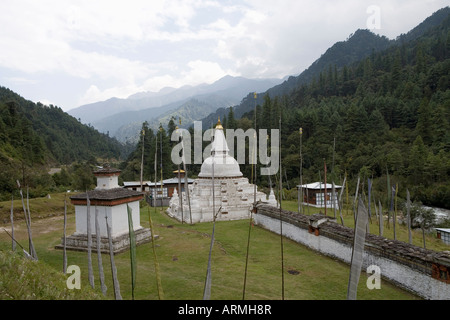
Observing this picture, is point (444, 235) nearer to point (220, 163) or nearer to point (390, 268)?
point (390, 268)

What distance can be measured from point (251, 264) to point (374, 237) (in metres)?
4.69

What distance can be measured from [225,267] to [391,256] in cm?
572

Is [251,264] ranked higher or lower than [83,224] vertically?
lower

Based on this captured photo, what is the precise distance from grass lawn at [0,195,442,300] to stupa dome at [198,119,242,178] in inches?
376

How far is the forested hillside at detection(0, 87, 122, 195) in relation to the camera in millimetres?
41375

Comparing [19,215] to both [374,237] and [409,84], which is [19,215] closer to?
[374,237]

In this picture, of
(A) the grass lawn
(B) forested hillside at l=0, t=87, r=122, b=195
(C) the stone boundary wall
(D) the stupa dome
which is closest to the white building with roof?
(A) the grass lawn

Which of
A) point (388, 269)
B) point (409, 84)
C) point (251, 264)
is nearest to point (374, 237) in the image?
point (388, 269)

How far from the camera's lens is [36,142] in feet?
208

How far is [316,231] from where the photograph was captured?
13.9 metres

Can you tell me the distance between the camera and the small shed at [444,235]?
847 inches
